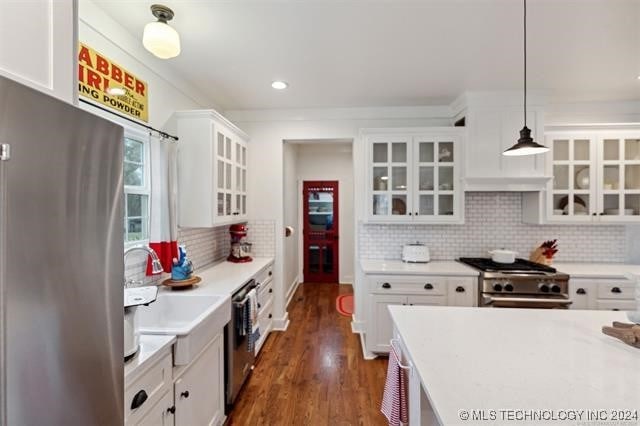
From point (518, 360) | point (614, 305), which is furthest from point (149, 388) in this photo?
point (614, 305)

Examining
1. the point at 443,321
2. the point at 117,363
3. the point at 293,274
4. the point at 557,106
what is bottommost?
the point at 293,274

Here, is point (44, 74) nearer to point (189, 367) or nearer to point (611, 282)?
point (189, 367)

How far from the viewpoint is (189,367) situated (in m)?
1.60

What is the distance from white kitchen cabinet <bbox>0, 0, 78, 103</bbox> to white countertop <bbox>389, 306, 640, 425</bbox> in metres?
1.43

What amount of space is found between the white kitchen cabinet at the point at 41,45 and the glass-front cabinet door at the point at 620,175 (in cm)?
413

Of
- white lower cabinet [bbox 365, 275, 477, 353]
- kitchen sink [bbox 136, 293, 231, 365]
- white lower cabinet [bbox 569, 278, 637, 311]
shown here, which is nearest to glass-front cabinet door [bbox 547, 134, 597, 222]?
white lower cabinet [bbox 569, 278, 637, 311]

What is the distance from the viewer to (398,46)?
212cm

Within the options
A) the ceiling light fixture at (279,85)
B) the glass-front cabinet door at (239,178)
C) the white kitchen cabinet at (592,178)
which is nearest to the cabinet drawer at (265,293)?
the glass-front cabinet door at (239,178)

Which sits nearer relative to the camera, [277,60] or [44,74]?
[44,74]

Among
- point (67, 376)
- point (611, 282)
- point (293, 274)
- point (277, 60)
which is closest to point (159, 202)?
point (277, 60)

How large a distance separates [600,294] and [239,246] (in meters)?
3.52

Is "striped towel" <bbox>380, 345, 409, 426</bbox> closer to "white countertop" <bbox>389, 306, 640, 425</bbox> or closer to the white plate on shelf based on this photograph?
"white countertop" <bbox>389, 306, 640, 425</bbox>

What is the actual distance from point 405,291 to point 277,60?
2313 mm

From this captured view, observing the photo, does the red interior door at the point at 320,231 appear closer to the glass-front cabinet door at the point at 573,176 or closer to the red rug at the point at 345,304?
the red rug at the point at 345,304
